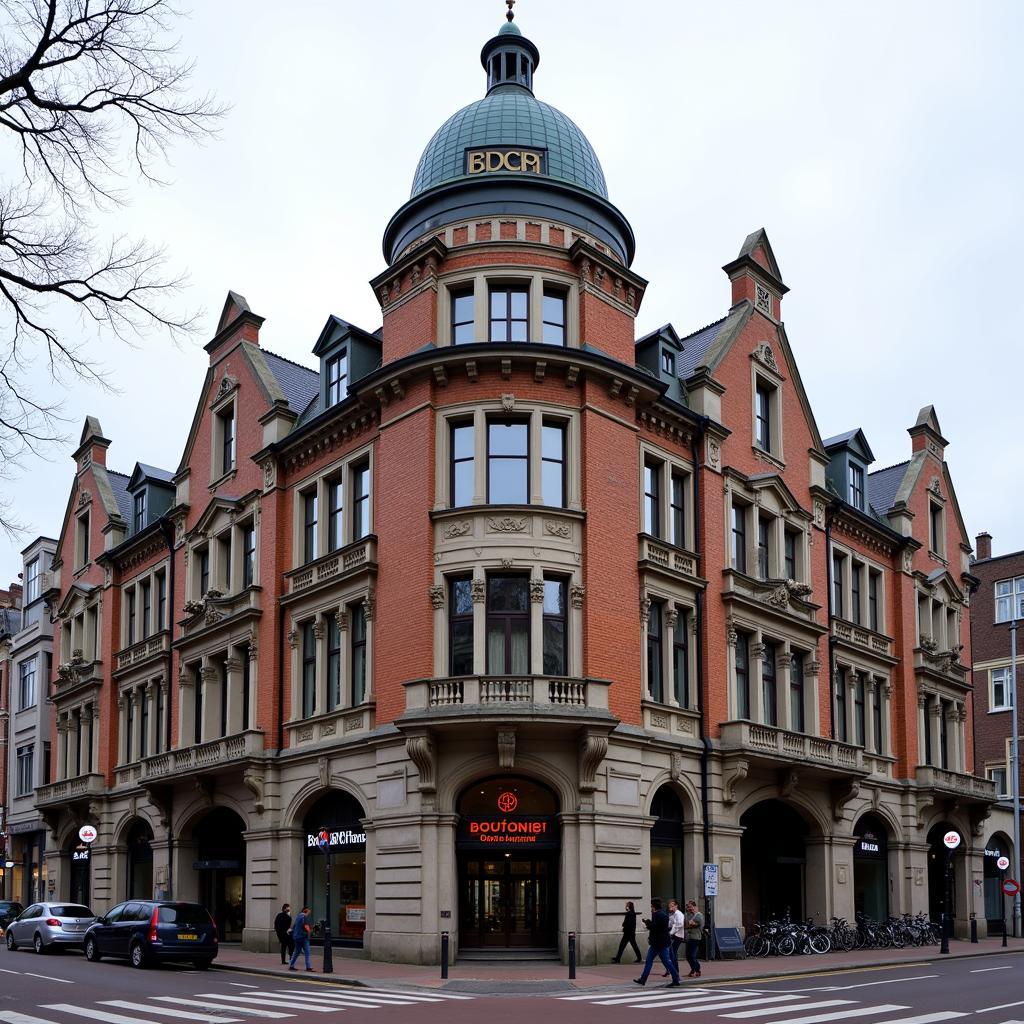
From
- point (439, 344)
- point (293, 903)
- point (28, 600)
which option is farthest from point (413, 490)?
point (28, 600)

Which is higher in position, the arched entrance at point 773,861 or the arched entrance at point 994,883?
the arched entrance at point 773,861

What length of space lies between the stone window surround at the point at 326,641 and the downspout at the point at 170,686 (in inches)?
323

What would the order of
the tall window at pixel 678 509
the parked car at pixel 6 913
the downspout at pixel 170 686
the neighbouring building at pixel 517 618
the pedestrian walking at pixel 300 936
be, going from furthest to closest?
the parked car at pixel 6 913 → the downspout at pixel 170 686 → the tall window at pixel 678 509 → the neighbouring building at pixel 517 618 → the pedestrian walking at pixel 300 936

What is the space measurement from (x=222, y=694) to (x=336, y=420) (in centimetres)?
1052

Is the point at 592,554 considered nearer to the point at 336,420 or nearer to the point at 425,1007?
the point at 336,420

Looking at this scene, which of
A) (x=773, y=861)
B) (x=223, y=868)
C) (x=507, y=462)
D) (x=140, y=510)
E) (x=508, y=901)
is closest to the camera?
(x=508, y=901)

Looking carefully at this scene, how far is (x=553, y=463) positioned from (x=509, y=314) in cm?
403

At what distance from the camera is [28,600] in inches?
2392

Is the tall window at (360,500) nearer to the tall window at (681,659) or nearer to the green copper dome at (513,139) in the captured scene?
the green copper dome at (513,139)

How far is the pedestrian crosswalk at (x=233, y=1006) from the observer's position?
710 inches

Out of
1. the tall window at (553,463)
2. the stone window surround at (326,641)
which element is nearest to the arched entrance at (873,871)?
the tall window at (553,463)

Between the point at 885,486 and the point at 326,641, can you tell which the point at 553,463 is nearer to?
the point at 326,641

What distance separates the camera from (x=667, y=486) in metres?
33.6

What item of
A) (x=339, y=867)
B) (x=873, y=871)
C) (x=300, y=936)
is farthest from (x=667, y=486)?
(x=873, y=871)
